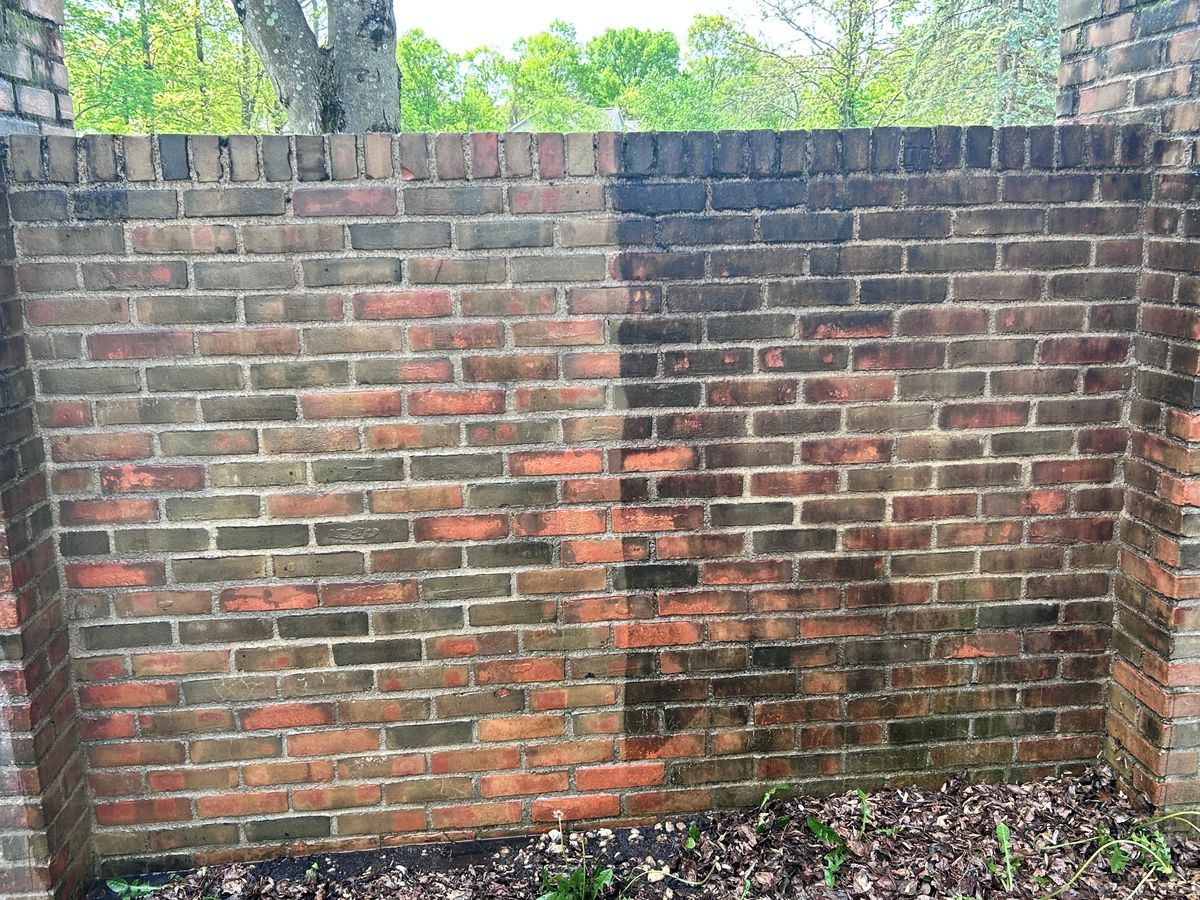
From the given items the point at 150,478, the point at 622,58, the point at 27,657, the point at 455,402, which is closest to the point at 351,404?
the point at 455,402

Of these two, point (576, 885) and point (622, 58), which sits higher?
point (622, 58)

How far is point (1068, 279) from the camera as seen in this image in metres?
2.48

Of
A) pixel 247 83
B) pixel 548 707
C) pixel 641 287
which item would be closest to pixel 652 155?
pixel 641 287

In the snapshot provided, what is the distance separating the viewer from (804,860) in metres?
2.45

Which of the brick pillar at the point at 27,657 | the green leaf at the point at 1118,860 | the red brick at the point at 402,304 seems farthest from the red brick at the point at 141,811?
the green leaf at the point at 1118,860

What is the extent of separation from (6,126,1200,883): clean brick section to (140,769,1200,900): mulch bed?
0.09 m

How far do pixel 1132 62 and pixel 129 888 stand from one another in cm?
366

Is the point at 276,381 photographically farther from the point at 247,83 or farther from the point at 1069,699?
the point at 247,83

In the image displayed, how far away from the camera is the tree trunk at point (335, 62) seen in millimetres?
6492

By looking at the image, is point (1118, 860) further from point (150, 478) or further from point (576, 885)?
point (150, 478)

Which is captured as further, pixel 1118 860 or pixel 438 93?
pixel 438 93

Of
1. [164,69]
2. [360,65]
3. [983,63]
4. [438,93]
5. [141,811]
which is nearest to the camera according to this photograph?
[141,811]

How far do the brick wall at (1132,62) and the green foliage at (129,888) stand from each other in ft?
11.5

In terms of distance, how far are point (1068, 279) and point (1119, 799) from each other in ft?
5.18
